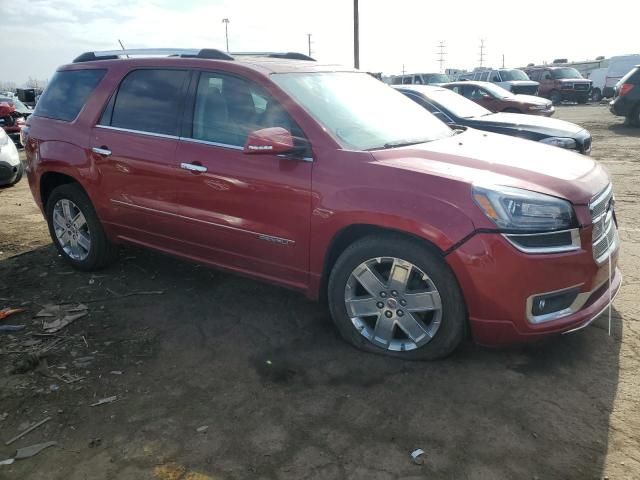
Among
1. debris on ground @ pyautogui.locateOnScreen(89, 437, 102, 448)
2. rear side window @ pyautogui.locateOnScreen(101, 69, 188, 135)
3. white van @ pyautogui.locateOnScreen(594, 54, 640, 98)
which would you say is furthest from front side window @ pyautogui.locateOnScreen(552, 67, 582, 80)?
debris on ground @ pyautogui.locateOnScreen(89, 437, 102, 448)

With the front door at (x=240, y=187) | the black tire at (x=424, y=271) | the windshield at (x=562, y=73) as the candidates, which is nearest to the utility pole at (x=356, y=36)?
the windshield at (x=562, y=73)

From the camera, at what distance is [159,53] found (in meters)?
4.45

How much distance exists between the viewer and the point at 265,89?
3631mm

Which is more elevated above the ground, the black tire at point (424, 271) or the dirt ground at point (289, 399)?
the black tire at point (424, 271)

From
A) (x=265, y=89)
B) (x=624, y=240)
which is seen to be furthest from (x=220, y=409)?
(x=624, y=240)

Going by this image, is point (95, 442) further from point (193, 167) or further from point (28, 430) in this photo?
point (193, 167)

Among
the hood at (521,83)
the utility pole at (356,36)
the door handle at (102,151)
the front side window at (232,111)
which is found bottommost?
the door handle at (102,151)

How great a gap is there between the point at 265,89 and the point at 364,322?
166 centimetres

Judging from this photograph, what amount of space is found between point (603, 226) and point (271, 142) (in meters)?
2.02

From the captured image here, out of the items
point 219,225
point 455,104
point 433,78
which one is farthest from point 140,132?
point 433,78

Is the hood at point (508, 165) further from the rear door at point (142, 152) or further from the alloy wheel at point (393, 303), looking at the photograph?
the rear door at point (142, 152)

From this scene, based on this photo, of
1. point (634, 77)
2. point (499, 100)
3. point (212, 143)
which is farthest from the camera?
point (634, 77)

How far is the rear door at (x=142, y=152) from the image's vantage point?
4059mm

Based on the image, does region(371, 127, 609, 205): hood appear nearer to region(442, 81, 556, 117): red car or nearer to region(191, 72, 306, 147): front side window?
region(191, 72, 306, 147): front side window
